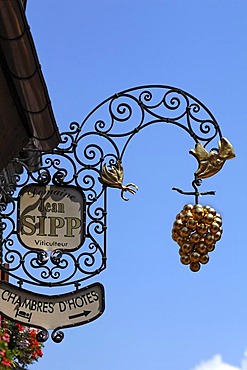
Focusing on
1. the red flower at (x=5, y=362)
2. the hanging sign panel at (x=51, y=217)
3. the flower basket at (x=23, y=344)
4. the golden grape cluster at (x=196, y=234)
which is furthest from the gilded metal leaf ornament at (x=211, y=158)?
the flower basket at (x=23, y=344)

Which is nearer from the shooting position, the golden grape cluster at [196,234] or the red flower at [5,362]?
the golden grape cluster at [196,234]

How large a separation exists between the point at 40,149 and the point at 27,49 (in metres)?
2.10

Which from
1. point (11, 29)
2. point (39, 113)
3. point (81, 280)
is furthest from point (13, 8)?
point (81, 280)

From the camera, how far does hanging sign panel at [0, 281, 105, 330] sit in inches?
275

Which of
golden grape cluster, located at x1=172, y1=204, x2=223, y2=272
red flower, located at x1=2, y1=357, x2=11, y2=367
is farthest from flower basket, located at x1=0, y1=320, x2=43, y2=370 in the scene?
golden grape cluster, located at x1=172, y1=204, x2=223, y2=272

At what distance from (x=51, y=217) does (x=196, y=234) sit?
972 millimetres

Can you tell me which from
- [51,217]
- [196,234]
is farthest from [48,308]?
[196,234]

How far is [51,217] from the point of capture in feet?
23.3

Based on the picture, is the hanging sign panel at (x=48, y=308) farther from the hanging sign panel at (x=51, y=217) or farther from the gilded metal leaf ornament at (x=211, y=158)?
the gilded metal leaf ornament at (x=211, y=158)

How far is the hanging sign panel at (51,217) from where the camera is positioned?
23.2 ft

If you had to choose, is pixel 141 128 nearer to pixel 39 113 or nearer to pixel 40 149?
pixel 40 149

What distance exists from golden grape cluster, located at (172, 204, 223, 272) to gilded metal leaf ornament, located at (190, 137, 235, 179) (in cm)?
44

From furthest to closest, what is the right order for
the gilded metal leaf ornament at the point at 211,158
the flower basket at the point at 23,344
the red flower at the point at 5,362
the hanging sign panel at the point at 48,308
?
the flower basket at the point at 23,344, the red flower at the point at 5,362, the gilded metal leaf ornament at the point at 211,158, the hanging sign panel at the point at 48,308

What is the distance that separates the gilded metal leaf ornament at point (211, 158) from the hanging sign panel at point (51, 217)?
0.85 metres
